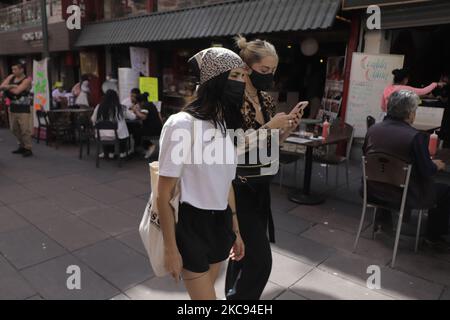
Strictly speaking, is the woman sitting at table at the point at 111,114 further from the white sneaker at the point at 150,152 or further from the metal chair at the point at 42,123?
the metal chair at the point at 42,123

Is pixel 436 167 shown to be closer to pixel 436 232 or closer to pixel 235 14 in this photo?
pixel 436 232

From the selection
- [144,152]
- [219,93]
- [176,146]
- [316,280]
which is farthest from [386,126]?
[144,152]

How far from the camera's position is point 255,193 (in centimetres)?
221

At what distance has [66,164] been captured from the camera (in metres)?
7.19

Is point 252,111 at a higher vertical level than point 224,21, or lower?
lower

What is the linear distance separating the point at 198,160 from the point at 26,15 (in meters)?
16.8

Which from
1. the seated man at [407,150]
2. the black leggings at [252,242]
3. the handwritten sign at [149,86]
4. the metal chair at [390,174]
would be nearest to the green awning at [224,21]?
the handwritten sign at [149,86]

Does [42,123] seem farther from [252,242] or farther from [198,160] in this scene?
[198,160]

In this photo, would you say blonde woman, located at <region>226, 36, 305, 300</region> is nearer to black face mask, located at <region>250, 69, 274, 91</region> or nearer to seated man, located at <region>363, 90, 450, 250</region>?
black face mask, located at <region>250, 69, 274, 91</region>

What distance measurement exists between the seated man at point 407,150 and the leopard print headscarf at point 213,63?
88.8 inches

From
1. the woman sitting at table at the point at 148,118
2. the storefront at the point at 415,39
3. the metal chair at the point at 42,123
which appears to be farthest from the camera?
the metal chair at the point at 42,123

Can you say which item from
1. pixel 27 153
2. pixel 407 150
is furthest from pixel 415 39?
pixel 27 153

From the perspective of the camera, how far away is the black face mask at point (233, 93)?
5.96 ft
